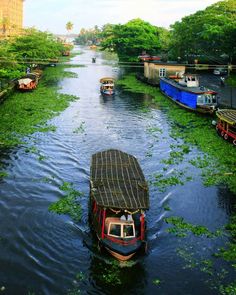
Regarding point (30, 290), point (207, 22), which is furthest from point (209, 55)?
point (30, 290)

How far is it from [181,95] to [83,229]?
1574 inches

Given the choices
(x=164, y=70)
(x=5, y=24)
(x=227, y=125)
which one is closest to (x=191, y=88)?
(x=227, y=125)

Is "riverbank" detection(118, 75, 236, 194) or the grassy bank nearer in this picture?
"riverbank" detection(118, 75, 236, 194)

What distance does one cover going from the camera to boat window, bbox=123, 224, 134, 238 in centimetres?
2082

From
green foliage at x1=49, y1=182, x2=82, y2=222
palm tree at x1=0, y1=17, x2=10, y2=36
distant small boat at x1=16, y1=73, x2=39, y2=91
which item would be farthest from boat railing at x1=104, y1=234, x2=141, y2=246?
palm tree at x1=0, y1=17, x2=10, y2=36

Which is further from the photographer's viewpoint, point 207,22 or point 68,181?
point 207,22

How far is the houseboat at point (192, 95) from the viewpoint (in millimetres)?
53984

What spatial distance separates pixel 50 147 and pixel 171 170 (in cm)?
1262

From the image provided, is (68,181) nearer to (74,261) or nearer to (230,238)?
(74,261)

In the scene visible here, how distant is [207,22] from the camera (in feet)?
311

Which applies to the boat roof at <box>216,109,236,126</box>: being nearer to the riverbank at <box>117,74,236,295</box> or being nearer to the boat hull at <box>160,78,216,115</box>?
the riverbank at <box>117,74,236,295</box>

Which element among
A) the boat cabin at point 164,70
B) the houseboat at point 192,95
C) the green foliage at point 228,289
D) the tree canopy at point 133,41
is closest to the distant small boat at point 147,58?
the tree canopy at point 133,41

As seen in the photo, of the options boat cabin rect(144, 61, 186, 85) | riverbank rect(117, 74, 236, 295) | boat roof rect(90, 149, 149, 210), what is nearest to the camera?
boat roof rect(90, 149, 149, 210)

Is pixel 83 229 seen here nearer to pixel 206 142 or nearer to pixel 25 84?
pixel 206 142
